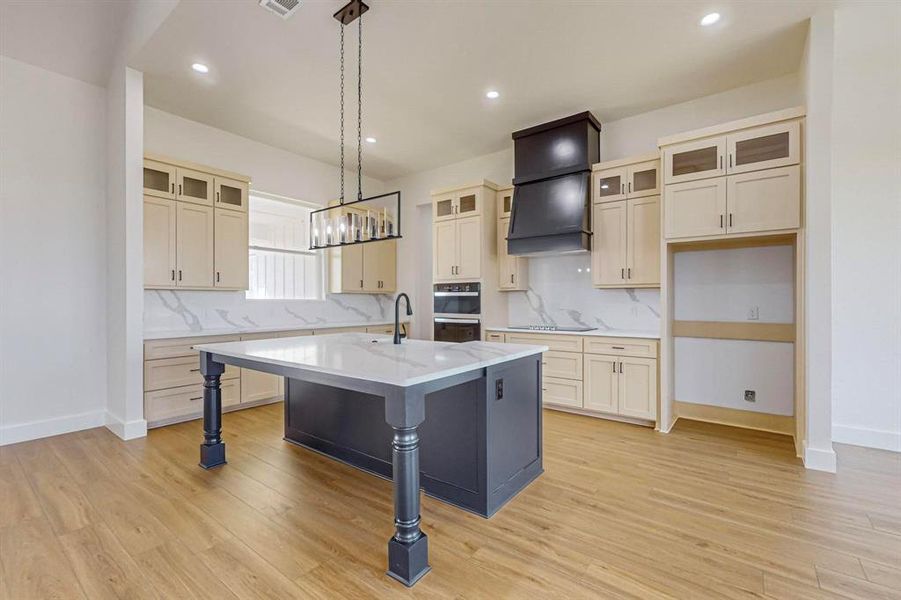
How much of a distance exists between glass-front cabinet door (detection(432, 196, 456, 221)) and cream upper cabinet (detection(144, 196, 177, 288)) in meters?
2.89

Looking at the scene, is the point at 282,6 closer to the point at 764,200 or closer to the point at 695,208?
the point at 695,208

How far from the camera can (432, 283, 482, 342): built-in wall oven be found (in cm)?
496

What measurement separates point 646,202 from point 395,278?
3802 millimetres

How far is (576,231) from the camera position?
4.21 meters

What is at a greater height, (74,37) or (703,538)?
(74,37)

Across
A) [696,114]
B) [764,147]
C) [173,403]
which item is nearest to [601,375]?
[764,147]

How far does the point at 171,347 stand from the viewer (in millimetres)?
3869

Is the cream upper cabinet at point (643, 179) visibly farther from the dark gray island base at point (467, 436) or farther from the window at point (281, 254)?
the window at point (281, 254)

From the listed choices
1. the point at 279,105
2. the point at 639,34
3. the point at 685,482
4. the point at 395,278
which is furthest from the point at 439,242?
the point at 685,482

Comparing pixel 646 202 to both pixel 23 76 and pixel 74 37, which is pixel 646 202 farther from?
pixel 23 76

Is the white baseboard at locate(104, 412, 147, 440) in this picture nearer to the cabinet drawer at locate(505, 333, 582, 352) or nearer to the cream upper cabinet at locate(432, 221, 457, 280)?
the cream upper cabinet at locate(432, 221, 457, 280)

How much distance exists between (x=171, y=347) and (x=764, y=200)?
5.29 meters

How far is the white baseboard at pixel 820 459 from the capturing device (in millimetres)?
2805

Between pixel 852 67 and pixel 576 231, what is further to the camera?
pixel 576 231
